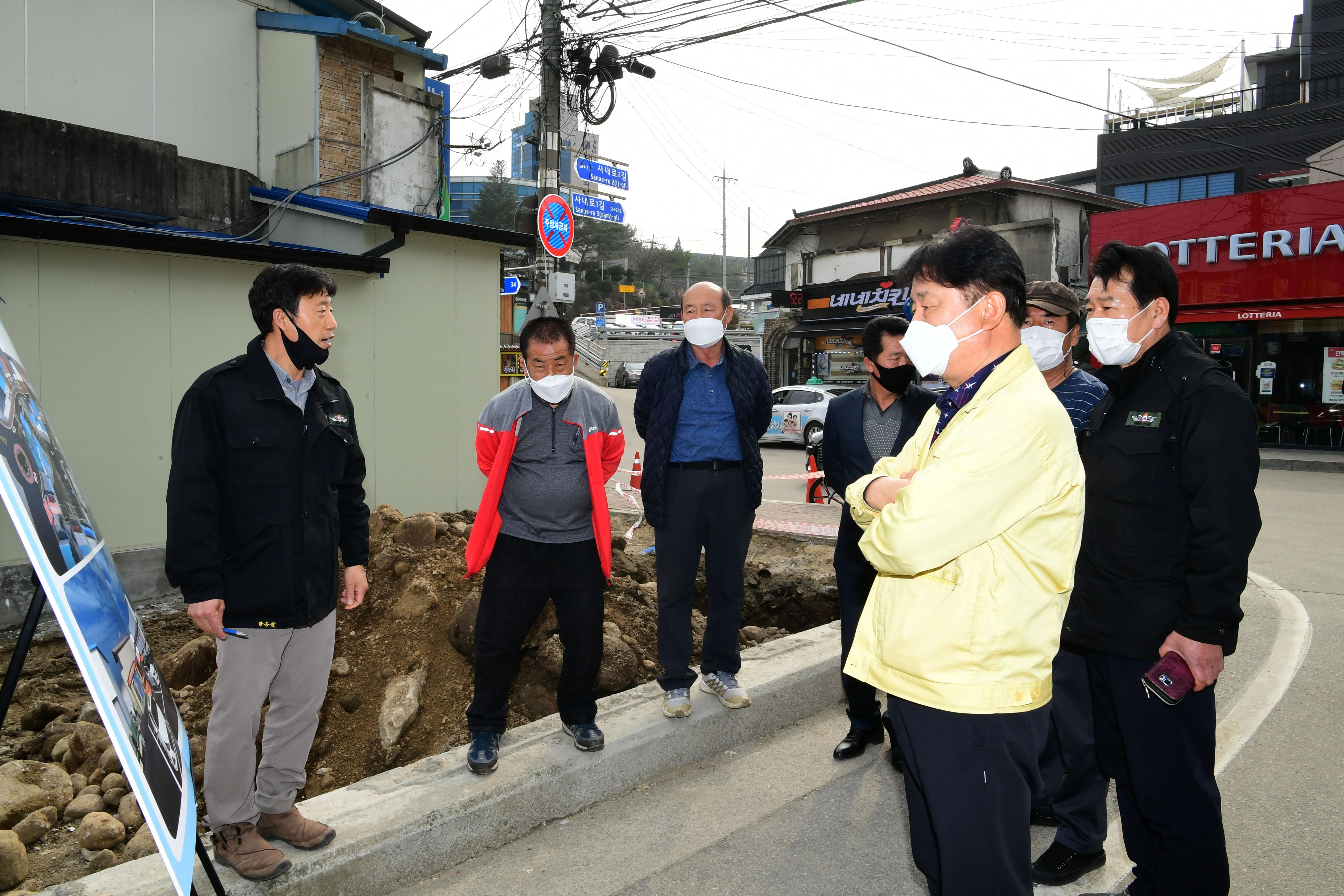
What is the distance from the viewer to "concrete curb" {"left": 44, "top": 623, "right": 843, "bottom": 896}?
9.14 feet

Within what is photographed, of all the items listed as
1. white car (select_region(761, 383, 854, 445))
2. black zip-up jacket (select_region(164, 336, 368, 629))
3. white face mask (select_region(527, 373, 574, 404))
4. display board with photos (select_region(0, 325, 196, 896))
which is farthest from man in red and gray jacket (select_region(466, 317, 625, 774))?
white car (select_region(761, 383, 854, 445))

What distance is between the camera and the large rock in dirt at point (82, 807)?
3520 millimetres

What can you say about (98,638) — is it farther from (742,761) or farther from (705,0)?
(705,0)

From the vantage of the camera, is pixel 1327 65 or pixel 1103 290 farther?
pixel 1327 65

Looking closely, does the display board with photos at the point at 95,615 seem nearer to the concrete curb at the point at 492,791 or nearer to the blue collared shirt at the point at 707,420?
the concrete curb at the point at 492,791

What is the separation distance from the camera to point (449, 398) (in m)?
9.52

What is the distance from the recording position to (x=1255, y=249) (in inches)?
771

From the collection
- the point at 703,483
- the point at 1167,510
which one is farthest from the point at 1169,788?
the point at 703,483

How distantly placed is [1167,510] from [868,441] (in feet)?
5.52

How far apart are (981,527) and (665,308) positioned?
6440 cm

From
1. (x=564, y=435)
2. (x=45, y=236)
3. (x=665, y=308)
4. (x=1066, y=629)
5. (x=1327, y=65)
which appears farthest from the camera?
(x=665, y=308)

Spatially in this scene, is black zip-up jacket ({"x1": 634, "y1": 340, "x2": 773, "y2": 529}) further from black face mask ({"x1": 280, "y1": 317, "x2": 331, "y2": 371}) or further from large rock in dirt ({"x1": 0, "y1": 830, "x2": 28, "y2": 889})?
large rock in dirt ({"x1": 0, "y1": 830, "x2": 28, "y2": 889})

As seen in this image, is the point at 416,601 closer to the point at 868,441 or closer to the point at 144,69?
the point at 868,441

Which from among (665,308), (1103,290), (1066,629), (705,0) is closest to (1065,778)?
(1066,629)
